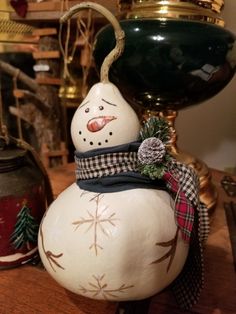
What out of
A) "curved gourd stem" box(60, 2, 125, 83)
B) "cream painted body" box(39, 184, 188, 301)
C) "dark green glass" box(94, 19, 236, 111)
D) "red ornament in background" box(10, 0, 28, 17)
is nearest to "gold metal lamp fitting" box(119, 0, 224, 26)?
"dark green glass" box(94, 19, 236, 111)

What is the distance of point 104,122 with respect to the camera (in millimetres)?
322

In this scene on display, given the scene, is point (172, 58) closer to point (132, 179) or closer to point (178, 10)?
point (178, 10)

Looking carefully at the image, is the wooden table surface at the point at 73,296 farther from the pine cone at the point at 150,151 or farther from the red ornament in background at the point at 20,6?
the red ornament in background at the point at 20,6

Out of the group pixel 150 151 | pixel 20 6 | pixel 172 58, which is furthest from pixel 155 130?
pixel 20 6

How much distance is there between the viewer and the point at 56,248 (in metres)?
0.32

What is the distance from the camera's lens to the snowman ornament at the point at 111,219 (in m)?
0.30

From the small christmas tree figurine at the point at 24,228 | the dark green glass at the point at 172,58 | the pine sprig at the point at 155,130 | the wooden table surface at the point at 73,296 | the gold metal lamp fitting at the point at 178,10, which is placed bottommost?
the wooden table surface at the point at 73,296

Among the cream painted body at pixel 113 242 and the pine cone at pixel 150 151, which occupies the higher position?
the pine cone at pixel 150 151

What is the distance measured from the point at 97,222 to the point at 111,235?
2 centimetres

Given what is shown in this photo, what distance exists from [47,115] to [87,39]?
0.28 m

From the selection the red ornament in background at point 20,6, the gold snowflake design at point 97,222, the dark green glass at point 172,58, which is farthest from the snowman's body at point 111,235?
the red ornament in background at point 20,6

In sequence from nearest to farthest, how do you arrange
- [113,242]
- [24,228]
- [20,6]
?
[113,242] < [24,228] < [20,6]

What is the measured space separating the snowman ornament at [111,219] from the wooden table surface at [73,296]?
55mm

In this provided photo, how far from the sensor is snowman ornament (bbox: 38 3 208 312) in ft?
0.99
